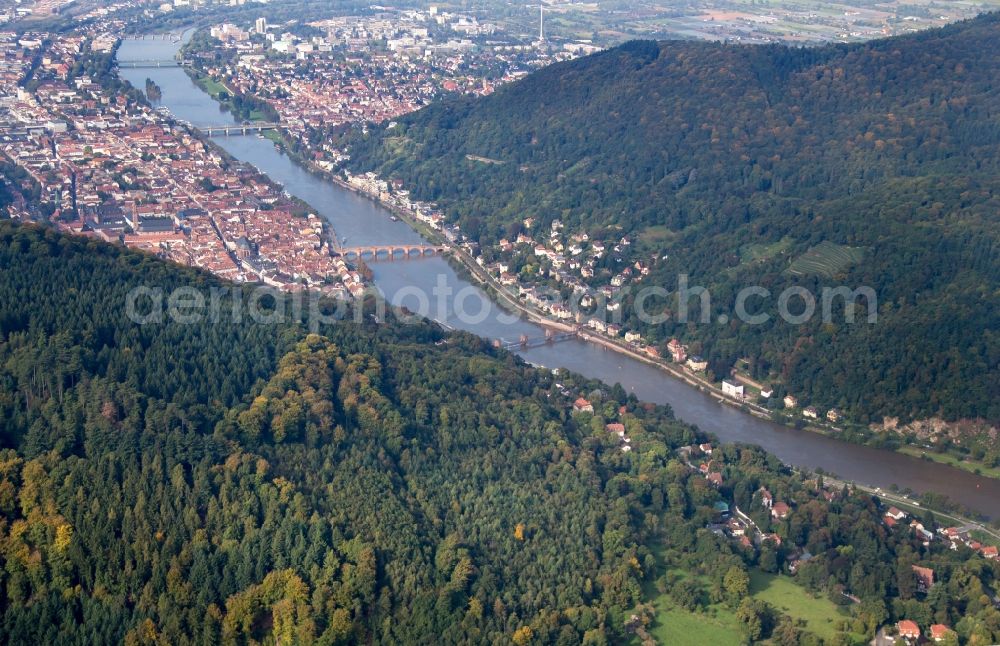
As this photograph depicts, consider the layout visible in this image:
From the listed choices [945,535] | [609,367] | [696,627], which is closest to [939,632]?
[696,627]

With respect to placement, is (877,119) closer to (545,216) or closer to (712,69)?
(712,69)

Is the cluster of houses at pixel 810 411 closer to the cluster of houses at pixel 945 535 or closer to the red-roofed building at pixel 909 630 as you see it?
the cluster of houses at pixel 945 535

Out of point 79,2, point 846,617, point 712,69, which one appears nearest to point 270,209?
point 712,69

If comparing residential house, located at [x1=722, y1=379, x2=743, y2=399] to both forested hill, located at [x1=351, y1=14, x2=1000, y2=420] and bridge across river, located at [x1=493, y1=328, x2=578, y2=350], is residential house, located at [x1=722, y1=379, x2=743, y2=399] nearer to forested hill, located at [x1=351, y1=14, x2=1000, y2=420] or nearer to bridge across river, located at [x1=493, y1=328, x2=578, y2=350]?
forested hill, located at [x1=351, y1=14, x2=1000, y2=420]

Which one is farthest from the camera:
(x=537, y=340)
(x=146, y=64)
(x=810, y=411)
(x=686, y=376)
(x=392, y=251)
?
(x=146, y=64)

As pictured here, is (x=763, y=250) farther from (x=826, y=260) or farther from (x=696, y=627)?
(x=696, y=627)

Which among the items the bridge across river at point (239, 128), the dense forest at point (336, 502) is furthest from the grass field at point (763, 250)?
the bridge across river at point (239, 128)

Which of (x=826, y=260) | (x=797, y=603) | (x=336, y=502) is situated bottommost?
(x=797, y=603)
